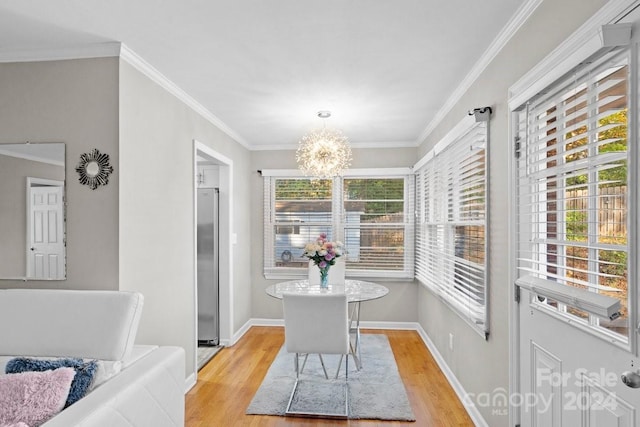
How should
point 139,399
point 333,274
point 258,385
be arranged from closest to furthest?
point 139,399 → point 258,385 → point 333,274

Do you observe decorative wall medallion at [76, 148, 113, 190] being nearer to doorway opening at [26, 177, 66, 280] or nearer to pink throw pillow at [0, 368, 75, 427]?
doorway opening at [26, 177, 66, 280]

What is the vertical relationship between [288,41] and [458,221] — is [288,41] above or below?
above

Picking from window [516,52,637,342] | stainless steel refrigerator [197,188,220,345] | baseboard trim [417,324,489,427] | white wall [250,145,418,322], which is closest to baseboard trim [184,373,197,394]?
stainless steel refrigerator [197,188,220,345]

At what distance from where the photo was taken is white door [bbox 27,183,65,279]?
245 cm

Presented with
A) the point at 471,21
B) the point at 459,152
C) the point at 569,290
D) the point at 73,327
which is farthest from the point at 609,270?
the point at 73,327

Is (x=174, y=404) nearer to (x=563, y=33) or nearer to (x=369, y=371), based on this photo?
(x=369, y=371)

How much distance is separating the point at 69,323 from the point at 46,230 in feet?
2.29

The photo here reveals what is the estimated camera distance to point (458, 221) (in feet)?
10.6

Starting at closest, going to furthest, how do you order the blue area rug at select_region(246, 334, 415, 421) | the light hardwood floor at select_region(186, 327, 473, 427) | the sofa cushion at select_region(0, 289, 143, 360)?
the sofa cushion at select_region(0, 289, 143, 360)
the light hardwood floor at select_region(186, 327, 473, 427)
the blue area rug at select_region(246, 334, 415, 421)

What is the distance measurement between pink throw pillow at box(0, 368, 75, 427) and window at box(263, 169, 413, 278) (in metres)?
3.68

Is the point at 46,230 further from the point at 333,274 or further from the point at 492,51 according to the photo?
the point at 492,51

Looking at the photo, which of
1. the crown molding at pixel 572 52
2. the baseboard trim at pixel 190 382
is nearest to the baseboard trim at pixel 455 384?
the crown molding at pixel 572 52

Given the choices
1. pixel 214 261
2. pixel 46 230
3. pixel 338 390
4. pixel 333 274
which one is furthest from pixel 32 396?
pixel 333 274

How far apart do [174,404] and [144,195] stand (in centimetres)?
137
